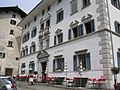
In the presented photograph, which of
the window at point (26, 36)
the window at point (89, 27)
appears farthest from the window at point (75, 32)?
the window at point (26, 36)

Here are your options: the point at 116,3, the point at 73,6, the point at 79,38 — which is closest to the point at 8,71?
the point at 73,6

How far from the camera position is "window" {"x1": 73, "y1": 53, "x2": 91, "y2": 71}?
16344 millimetres

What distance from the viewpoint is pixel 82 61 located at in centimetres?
1738

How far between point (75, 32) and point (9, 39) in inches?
865

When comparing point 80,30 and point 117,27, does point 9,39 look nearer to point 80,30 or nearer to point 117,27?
point 80,30

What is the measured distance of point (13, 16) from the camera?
3850 cm

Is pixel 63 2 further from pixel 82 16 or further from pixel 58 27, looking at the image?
pixel 82 16

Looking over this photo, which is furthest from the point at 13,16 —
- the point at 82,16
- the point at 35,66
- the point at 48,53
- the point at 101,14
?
the point at 101,14

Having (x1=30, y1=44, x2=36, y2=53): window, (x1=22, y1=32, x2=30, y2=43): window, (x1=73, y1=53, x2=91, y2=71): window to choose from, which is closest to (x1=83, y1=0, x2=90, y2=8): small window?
(x1=73, y1=53, x2=91, y2=71): window

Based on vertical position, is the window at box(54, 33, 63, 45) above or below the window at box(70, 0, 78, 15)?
below

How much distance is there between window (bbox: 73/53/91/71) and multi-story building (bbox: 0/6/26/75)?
22.0 m

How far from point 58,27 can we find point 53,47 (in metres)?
2.87

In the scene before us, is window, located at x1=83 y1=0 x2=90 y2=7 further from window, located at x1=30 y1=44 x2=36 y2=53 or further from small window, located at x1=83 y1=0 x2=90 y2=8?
window, located at x1=30 y1=44 x2=36 y2=53

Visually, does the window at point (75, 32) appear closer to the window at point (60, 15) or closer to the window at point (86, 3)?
the window at point (86, 3)
